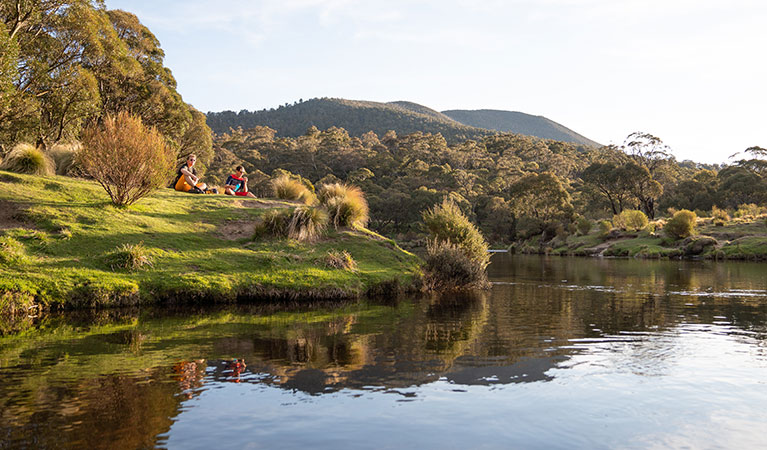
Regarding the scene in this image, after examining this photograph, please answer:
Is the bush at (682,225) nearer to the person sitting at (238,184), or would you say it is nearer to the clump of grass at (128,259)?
the person sitting at (238,184)

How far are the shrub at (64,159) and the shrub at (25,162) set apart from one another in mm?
1348

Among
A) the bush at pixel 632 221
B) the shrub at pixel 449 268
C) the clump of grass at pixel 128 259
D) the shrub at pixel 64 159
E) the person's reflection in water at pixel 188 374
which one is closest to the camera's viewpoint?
the person's reflection in water at pixel 188 374

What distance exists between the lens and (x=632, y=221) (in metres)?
59.4

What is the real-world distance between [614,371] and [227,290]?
11.2 metres

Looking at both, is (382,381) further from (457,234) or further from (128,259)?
(457,234)

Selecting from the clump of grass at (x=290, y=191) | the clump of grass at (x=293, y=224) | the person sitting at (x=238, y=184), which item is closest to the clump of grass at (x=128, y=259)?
the clump of grass at (x=293, y=224)

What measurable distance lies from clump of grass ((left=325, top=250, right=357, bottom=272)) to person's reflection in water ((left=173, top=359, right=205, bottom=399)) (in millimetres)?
10389

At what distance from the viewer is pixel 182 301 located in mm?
15477

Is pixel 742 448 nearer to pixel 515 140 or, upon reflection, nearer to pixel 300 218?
pixel 300 218

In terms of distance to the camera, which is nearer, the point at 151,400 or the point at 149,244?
the point at 151,400

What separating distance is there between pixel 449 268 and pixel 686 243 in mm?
36956

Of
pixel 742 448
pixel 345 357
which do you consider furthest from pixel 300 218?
pixel 742 448

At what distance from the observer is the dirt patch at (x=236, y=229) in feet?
67.3

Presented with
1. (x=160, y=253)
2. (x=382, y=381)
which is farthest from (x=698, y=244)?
(x=382, y=381)
